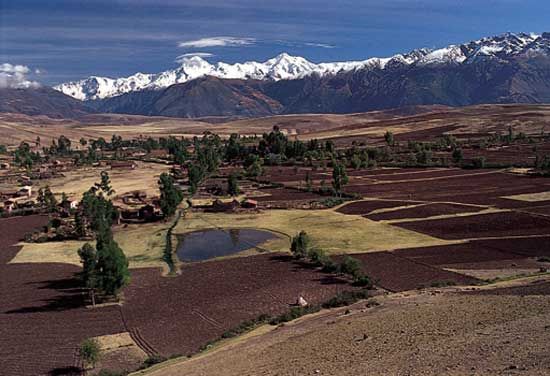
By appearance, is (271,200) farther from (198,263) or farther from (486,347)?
(486,347)

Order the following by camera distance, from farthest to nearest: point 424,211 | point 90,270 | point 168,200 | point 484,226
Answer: point 168,200
point 424,211
point 484,226
point 90,270

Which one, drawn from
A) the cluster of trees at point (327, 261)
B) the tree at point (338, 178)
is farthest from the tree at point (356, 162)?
the cluster of trees at point (327, 261)

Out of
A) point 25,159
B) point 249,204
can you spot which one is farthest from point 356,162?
point 25,159

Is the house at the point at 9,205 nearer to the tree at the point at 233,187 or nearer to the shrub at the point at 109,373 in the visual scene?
the tree at the point at 233,187

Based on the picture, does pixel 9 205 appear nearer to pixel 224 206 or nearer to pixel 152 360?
pixel 224 206

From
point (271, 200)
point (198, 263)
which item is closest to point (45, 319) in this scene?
point (198, 263)

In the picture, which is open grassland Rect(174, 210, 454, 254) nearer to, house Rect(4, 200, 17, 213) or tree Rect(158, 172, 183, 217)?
tree Rect(158, 172, 183, 217)
